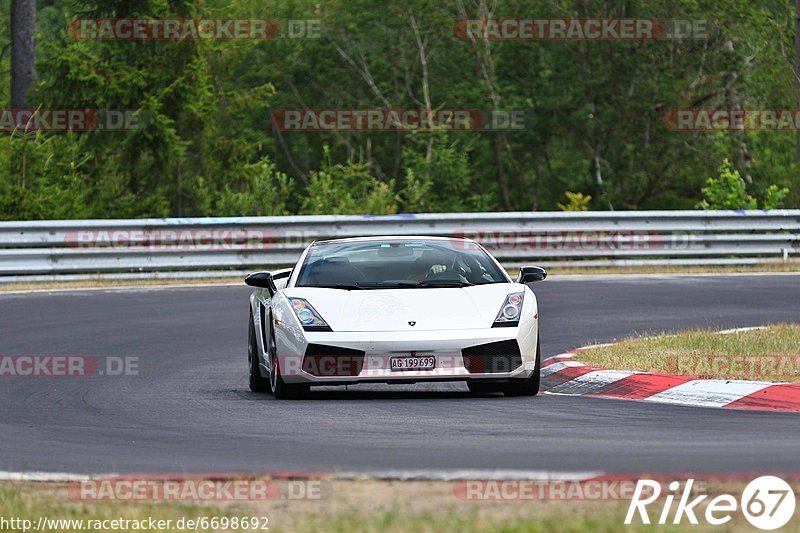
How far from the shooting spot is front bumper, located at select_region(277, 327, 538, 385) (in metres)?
11.5

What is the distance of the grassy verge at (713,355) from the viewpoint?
1211cm

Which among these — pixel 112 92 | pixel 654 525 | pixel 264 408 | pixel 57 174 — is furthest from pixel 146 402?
pixel 112 92

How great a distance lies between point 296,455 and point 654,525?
9.16 feet

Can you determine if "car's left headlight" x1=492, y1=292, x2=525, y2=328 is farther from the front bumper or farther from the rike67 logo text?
the rike67 logo text

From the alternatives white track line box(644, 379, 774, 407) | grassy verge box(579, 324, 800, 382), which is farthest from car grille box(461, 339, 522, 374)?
grassy verge box(579, 324, 800, 382)

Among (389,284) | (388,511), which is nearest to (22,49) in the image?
(389,284)

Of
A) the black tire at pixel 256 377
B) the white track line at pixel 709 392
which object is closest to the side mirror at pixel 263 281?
the black tire at pixel 256 377

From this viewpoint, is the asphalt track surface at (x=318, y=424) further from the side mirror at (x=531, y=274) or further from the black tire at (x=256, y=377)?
the side mirror at (x=531, y=274)

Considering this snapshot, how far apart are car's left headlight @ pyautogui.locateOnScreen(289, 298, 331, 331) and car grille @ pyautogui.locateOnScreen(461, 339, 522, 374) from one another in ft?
3.32

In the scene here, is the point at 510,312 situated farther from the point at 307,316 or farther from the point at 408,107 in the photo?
the point at 408,107

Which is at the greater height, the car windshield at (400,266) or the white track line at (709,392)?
the car windshield at (400,266)

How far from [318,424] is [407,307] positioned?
76.7 inches

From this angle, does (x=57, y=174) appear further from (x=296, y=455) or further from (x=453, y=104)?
(x=296, y=455)

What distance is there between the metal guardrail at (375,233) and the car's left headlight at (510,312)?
45.6 feet
